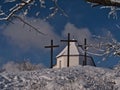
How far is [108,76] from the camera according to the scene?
1652cm

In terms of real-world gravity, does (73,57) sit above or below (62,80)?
below

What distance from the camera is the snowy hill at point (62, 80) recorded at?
49.1 ft

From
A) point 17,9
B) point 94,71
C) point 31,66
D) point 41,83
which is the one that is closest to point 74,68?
point 94,71

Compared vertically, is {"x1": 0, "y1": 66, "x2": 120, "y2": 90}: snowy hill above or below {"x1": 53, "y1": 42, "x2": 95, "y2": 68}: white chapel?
above

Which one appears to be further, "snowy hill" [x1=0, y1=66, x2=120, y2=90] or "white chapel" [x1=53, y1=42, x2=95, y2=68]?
"white chapel" [x1=53, y1=42, x2=95, y2=68]

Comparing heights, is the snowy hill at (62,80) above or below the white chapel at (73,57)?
above

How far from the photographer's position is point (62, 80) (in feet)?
51.6

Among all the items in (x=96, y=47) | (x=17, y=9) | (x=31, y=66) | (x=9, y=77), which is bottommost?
(x=31, y=66)

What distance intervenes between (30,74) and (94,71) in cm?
279

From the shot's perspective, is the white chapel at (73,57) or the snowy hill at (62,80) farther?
the white chapel at (73,57)

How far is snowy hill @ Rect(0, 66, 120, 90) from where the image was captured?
14966mm

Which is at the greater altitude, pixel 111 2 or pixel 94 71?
pixel 111 2

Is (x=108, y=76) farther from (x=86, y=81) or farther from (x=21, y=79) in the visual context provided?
(x=21, y=79)

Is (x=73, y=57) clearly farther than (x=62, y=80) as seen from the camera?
Yes
